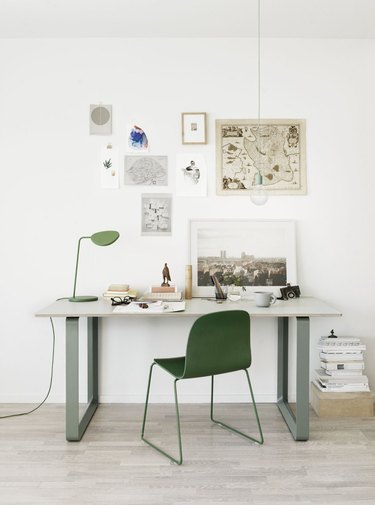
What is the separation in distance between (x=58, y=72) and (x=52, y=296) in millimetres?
1589

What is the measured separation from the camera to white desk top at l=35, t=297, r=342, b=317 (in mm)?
2582

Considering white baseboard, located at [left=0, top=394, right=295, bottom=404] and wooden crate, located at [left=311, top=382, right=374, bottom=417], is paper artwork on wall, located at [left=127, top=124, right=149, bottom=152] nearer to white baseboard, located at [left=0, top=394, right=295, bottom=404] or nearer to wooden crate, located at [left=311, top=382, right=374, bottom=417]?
white baseboard, located at [left=0, top=394, right=295, bottom=404]

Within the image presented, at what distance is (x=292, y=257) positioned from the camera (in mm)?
3270

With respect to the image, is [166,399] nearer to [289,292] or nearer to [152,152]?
[289,292]

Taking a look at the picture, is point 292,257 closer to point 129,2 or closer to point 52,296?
point 52,296

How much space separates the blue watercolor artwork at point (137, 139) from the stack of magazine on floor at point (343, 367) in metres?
1.87

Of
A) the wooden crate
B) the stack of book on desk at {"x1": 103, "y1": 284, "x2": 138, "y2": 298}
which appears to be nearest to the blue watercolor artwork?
the stack of book on desk at {"x1": 103, "y1": 284, "x2": 138, "y2": 298}

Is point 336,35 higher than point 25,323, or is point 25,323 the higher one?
point 336,35

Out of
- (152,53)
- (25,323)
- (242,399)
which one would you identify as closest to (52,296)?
(25,323)

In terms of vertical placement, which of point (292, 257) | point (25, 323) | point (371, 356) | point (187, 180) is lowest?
point (371, 356)

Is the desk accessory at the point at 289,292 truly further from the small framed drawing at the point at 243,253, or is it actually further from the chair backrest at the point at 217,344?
the chair backrest at the point at 217,344

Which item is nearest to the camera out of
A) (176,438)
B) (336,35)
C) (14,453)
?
(14,453)

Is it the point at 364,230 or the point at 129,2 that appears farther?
the point at 364,230

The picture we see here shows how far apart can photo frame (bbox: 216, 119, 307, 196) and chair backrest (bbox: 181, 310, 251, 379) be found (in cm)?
118
